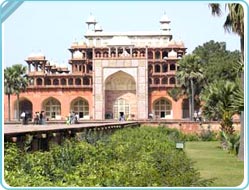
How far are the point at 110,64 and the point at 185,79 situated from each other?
19.8 ft

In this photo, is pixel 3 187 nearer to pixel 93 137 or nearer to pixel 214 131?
pixel 93 137

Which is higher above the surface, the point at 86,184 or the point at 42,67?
the point at 42,67

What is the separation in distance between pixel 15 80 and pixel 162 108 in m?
9.73

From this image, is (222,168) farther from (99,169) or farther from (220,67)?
(220,67)

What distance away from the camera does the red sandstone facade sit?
123 feet

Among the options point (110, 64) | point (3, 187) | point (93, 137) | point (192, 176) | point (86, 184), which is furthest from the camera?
point (110, 64)

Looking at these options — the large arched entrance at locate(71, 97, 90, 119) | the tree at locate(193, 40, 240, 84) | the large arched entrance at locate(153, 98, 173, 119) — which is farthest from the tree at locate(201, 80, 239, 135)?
the large arched entrance at locate(71, 97, 90, 119)

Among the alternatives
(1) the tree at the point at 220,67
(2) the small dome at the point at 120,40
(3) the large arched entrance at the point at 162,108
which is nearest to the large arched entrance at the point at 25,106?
(2) the small dome at the point at 120,40

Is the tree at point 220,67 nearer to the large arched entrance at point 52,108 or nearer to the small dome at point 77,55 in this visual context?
the small dome at point 77,55

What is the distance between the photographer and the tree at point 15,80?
3406 centimetres

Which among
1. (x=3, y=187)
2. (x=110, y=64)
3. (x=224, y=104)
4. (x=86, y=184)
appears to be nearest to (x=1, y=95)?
(x=3, y=187)

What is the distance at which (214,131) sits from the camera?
79.9 ft

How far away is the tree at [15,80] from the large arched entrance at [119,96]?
5.43 metres

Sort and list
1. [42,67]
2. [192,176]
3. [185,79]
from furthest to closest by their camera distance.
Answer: [42,67], [185,79], [192,176]
